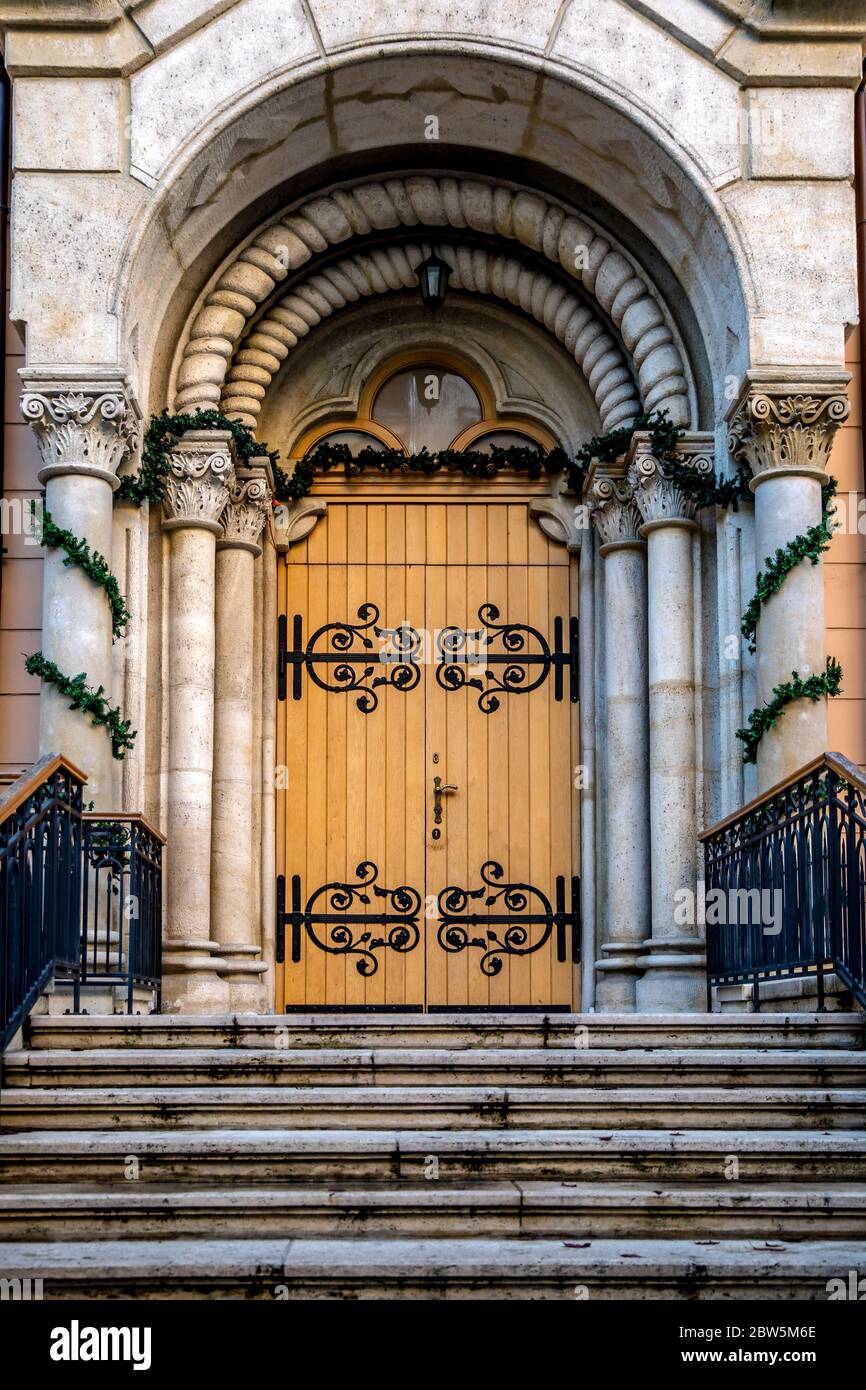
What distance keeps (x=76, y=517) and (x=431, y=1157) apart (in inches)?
167

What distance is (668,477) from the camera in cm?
943

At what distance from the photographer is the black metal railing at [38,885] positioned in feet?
20.4

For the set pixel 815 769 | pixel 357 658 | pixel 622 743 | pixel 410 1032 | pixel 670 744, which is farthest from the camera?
pixel 357 658

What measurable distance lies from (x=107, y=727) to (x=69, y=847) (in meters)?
1.41

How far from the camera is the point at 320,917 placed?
10047 mm

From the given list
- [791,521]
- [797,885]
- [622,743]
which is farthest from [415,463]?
[797,885]

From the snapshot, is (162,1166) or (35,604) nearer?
(162,1166)

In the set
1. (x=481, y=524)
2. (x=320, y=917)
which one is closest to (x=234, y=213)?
(x=481, y=524)

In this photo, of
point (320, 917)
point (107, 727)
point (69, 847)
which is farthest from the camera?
point (320, 917)

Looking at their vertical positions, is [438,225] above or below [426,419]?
above

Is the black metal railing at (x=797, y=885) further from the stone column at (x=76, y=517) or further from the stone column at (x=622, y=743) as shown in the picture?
the stone column at (x=76, y=517)

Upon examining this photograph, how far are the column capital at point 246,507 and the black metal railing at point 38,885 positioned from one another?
2550 millimetres

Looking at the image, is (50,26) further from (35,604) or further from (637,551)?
(637,551)

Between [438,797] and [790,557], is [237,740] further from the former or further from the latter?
[790,557]
